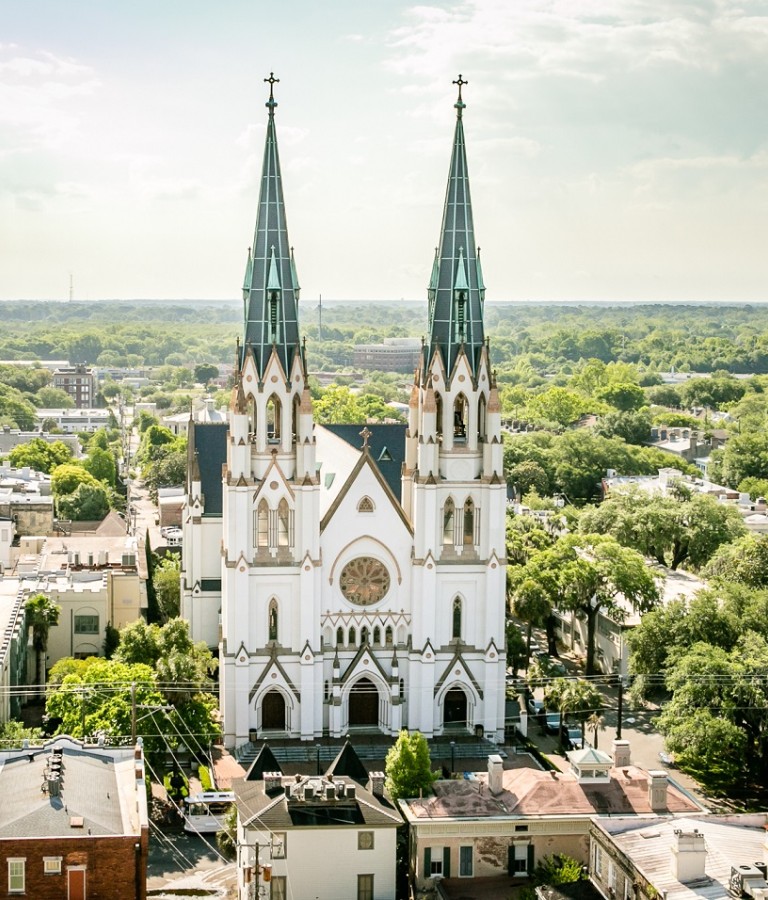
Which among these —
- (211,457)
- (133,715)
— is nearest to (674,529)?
(211,457)

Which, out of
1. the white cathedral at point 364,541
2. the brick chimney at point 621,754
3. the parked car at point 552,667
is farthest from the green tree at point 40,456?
the brick chimney at point 621,754

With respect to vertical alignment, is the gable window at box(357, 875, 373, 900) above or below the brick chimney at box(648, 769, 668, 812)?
below

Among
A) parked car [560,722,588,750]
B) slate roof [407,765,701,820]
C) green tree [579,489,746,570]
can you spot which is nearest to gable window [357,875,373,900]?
slate roof [407,765,701,820]

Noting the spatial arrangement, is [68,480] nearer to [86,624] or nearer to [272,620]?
[86,624]

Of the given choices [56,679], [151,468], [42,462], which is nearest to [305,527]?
[56,679]

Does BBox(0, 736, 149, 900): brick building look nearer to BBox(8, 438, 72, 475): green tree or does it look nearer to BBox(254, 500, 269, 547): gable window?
BBox(254, 500, 269, 547): gable window

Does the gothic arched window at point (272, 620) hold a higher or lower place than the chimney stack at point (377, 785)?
higher

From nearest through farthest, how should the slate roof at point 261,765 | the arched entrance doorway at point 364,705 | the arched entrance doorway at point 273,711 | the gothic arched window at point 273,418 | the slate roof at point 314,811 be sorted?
the slate roof at point 314,811
the slate roof at point 261,765
the gothic arched window at point 273,418
the arched entrance doorway at point 273,711
the arched entrance doorway at point 364,705

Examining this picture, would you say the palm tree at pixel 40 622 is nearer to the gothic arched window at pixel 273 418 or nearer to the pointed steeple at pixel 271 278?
the gothic arched window at pixel 273 418
